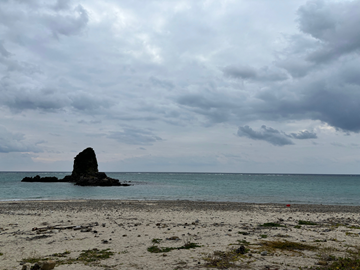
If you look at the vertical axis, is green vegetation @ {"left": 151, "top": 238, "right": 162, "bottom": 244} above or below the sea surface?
above

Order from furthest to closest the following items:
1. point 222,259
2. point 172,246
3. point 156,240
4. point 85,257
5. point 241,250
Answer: point 156,240 → point 172,246 → point 241,250 → point 85,257 → point 222,259

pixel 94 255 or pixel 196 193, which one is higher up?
pixel 94 255

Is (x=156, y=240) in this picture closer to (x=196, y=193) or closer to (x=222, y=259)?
(x=222, y=259)

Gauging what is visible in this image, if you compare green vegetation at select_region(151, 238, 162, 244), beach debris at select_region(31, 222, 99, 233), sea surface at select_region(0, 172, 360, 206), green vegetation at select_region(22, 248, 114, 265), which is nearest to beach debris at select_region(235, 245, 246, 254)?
green vegetation at select_region(151, 238, 162, 244)

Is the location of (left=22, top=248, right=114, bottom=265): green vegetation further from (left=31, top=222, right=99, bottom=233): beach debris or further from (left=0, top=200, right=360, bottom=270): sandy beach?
(left=31, top=222, right=99, bottom=233): beach debris

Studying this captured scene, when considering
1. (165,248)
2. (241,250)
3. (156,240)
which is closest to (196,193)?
(156,240)

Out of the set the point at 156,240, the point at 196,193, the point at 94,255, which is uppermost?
the point at 94,255

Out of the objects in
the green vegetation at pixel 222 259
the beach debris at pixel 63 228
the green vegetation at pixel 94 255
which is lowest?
the beach debris at pixel 63 228

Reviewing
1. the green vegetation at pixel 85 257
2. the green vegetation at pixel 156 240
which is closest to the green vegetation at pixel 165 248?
the green vegetation at pixel 156 240

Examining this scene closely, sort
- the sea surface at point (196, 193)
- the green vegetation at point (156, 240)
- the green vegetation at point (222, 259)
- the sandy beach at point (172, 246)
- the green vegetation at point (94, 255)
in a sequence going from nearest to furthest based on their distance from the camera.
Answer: the green vegetation at point (222, 259) → the sandy beach at point (172, 246) → the green vegetation at point (94, 255) → the green vegetation at point (156, 240) → the sea surface at point (196, 193)

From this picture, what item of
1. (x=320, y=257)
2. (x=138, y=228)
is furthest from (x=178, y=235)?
(x=320, y=257)

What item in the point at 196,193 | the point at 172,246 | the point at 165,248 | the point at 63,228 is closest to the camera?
the point at 165,248

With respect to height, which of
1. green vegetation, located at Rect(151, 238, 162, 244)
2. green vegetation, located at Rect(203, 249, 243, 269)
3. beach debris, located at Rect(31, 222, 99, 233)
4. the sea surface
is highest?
green vegetation, located at Rect(203, 249, 243, 269)

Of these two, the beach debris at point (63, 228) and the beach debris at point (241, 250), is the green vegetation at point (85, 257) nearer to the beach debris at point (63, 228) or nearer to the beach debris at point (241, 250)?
the beach debris at point (63, 228)
